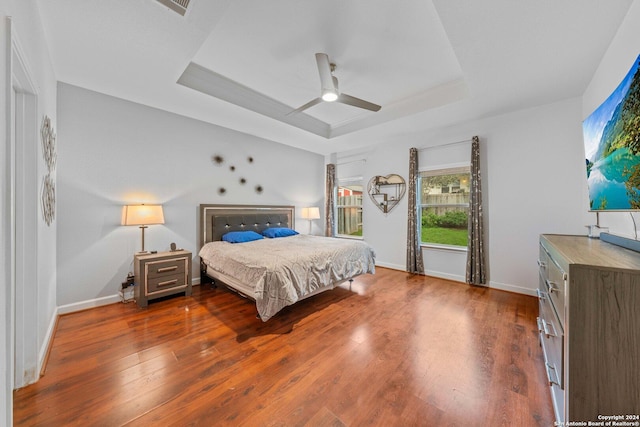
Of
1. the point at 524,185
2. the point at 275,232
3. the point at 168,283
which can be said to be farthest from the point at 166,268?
the point at 524,185

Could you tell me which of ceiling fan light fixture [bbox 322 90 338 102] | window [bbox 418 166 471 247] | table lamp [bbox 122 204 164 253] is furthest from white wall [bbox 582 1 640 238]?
table lamp [bbox 122 204 164 253]

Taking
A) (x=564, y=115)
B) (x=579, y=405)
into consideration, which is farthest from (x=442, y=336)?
(x=564, y=115)

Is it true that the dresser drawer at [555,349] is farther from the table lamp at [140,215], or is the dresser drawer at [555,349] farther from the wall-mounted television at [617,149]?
the table lamp at [140,215]

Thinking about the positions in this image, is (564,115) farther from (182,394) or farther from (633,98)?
(182,394)

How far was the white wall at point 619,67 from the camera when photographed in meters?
1.67

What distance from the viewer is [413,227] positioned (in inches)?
172

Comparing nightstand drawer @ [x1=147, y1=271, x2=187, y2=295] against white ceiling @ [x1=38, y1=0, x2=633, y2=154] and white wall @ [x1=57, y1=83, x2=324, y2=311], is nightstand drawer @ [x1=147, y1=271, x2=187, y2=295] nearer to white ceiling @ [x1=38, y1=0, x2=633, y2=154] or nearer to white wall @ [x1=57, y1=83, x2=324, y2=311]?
white wall @ [x1=57, y1=83, x2=324, y2=311]

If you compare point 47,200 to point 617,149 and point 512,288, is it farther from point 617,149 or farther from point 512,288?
point 512,288

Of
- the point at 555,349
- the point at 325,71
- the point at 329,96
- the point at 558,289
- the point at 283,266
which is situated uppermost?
the point at 325,71

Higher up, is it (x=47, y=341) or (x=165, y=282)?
(x=165, y=282)

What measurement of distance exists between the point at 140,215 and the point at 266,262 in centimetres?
179

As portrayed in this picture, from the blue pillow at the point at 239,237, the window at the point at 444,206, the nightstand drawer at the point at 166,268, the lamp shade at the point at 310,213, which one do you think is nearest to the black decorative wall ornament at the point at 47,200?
the nightstand drawer at the point at 166,268

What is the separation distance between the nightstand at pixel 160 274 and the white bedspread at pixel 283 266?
1.19 feet

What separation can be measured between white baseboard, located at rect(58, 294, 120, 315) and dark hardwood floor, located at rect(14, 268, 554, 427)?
0.31 ft
